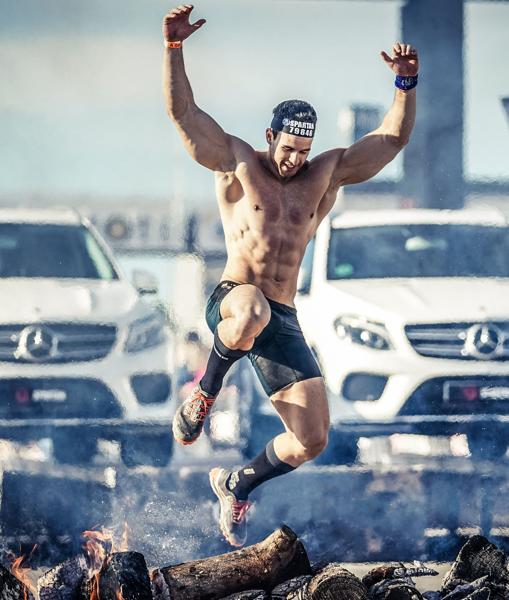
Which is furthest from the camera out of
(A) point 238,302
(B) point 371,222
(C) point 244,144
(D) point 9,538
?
(B) point 371,222

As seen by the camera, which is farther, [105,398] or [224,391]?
[224,391]

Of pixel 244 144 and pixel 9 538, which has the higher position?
pixel 244 144

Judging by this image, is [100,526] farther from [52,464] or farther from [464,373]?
[464,373]

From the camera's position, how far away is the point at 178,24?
6.33m

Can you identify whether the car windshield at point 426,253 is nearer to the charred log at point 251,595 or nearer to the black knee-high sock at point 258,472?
the black knee-high sock at point 258,472

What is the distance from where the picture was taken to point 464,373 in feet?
29.0

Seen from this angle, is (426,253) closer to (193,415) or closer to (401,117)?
(401,117)

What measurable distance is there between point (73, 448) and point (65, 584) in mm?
2295

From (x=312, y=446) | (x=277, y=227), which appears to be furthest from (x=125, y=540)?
(x=277, y=227)

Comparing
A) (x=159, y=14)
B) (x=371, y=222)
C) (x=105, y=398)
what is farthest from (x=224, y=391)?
(x=159, y=14)

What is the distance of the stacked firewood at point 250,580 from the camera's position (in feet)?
Answer: 20.1

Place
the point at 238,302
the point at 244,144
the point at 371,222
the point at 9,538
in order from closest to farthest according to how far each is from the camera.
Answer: the point at 238,302 → the point at 244,144 → the point at 9,538 → the point at 371,222

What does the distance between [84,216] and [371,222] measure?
2.16 meters

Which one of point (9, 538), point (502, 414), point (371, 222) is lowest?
point (9, 538)
